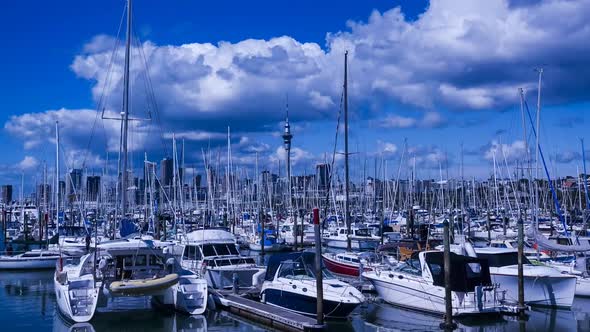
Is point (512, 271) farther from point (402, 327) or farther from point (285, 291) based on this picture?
point (285, 291)

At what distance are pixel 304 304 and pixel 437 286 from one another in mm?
5934

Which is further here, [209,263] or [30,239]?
[30,239]

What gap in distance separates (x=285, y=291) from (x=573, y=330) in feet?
37.8

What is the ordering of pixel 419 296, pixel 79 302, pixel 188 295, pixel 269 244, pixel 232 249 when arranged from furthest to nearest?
pixel 269 244 → pixel 232 249 → pixel 419 296 → pixel 188 295 → pixel 79 302

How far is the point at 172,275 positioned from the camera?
2555 cm

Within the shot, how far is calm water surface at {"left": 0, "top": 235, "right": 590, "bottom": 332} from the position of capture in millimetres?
25188

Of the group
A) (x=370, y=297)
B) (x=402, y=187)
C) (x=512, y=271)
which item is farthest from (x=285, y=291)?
(x=402, y=187)

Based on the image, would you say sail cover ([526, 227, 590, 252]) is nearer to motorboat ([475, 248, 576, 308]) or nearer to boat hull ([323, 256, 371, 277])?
motorboat ([475, 248, 576, 308])

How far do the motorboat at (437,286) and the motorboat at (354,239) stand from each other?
88.4ft

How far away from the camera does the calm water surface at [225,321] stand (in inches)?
992

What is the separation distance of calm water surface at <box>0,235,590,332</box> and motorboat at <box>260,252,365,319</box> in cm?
99

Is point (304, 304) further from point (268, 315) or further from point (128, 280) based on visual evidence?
point (128, 280)

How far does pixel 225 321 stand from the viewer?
26.5 metres

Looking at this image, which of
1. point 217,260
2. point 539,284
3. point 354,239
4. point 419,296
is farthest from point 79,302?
point 354,239
